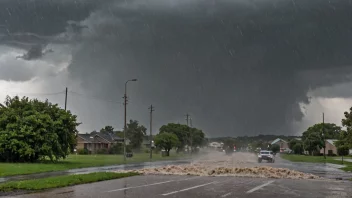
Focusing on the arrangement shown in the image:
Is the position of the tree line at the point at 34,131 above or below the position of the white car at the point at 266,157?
above

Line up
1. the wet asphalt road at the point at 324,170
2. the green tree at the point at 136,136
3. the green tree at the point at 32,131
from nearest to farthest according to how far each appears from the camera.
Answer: the wet asphalt road at the point at 324,170 < the green tree at the point at 32,131 < the green tree at the point at 136,136

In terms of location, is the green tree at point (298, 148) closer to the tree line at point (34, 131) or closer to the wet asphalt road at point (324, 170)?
the wet asphalt road at point (324, 170)

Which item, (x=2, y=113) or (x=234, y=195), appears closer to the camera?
(x=234, y=195)

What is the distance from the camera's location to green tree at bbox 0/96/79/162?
41938 millimetres

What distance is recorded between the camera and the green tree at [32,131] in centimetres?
4194

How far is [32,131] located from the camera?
42.7 metres

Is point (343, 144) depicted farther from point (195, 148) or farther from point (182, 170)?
point (195, 148)

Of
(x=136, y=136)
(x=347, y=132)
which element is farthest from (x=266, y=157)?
(x=136, y=136)

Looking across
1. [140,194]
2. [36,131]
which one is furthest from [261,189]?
[36,131]

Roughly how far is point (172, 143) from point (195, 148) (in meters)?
70.3

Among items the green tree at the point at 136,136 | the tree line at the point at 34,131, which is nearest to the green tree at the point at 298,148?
the green tree at the point at 136,136

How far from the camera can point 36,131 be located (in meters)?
43.0

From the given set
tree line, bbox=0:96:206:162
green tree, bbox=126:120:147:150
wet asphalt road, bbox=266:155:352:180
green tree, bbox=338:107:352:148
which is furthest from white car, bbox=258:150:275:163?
green tree, bbox=126:120:147:150

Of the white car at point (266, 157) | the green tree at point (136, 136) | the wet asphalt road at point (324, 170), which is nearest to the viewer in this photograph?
the wet asphalt road at point (324, 170)
